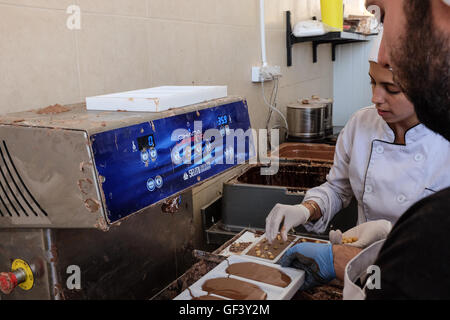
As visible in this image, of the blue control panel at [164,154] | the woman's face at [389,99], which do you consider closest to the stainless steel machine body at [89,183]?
the blue control panel at [164,154]

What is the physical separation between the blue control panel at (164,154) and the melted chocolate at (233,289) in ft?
0.96

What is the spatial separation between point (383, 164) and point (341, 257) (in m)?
0.57

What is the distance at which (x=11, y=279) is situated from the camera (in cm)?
90

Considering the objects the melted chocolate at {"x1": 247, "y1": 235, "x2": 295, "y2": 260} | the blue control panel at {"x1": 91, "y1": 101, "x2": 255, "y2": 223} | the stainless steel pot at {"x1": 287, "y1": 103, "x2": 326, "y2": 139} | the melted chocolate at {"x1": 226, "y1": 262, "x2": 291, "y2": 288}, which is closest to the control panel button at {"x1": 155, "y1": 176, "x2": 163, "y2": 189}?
→ the blue control panel at {"x1": 91, "y1": 101, "x2": 255, "y2": 223}

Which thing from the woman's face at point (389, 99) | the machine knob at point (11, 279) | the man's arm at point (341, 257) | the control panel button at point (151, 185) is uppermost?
the woman's face at point (389, 99)

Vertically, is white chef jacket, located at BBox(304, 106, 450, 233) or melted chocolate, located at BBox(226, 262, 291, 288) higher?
white chef jacket, located at BBox(304, 106, 450, 233)

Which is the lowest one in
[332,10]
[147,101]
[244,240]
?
[244,240]

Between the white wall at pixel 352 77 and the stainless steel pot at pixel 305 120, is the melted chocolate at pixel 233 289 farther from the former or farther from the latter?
the white wall at pixel 352 77

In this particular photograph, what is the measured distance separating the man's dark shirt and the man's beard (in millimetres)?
148

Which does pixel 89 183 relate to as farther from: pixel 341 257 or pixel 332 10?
pixel 332 10

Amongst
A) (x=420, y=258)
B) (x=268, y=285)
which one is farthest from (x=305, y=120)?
(x=420, y=258)

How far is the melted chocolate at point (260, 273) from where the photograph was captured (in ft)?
3.76

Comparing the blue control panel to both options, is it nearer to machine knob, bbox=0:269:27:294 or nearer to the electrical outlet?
machine knob, bbox=0:269:27:294

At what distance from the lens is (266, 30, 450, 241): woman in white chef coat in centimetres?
153
